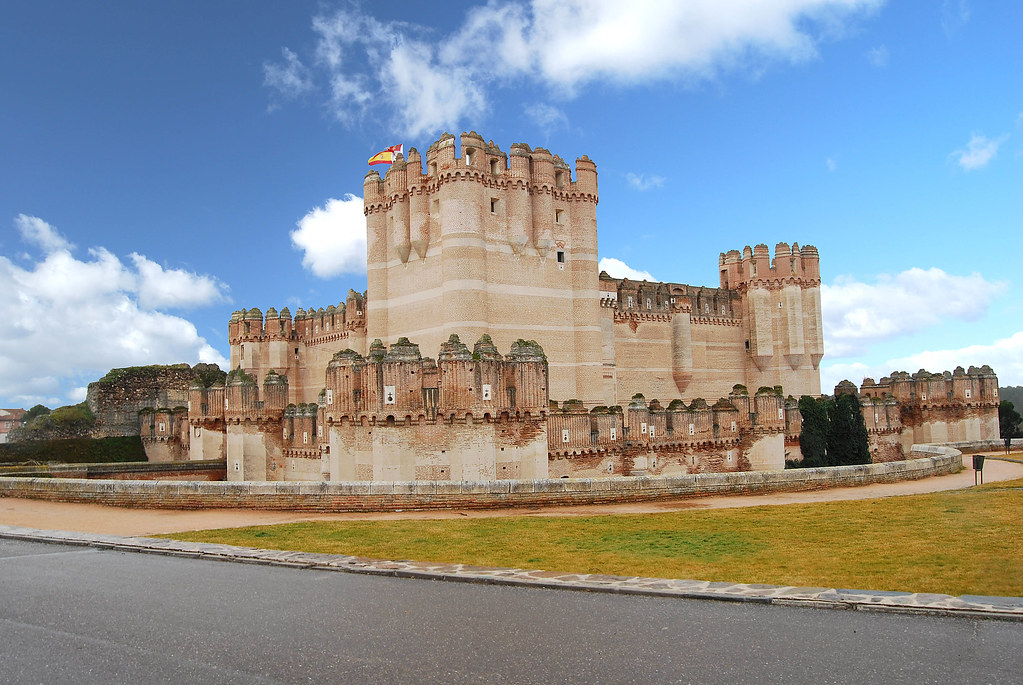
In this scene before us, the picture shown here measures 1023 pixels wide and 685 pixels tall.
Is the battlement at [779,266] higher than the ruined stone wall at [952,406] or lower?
higher

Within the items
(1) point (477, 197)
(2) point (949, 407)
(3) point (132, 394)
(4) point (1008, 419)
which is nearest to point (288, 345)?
(3) point (132, 394)

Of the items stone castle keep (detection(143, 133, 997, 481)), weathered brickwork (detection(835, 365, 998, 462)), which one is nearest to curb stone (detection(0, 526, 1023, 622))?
stone castle keep (detection(143, 133, 997, 481))

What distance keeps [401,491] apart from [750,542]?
24.4ft

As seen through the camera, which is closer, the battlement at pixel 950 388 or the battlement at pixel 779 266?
the battlement at pixel 950 388

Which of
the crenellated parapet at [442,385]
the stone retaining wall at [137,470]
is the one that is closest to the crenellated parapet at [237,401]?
the stone retaining wall at [137,470]

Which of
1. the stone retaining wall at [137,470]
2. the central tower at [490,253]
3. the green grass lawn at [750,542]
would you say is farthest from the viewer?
the central tower at [490,253]

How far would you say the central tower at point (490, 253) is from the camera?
1377 inches

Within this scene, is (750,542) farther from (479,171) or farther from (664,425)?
(479,171)

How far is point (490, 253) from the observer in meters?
35.9

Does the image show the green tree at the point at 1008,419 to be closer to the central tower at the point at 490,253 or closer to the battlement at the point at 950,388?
the battlement at the point at 950,388

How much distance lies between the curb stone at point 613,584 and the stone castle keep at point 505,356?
8.43 meters

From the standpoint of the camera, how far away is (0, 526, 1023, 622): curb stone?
7.57m

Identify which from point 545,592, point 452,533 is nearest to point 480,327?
point 452,533

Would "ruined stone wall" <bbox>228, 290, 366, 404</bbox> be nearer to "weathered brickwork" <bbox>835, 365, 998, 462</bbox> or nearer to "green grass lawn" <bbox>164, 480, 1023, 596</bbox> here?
"weathered brickwork" <bbox>835, 365, 998, 462</bbox>
